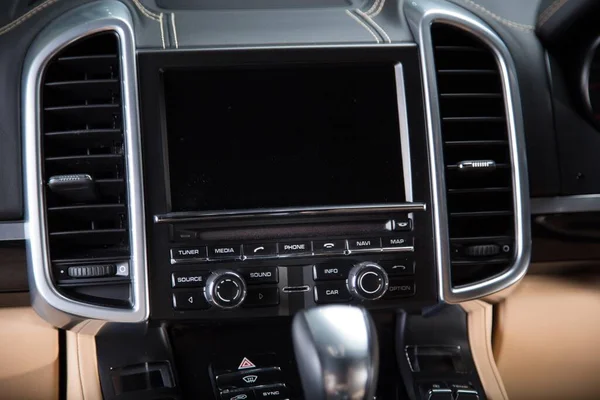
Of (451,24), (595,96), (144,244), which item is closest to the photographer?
(144,244)

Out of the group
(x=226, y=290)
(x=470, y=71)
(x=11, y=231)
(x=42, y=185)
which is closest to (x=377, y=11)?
(x=470, y=71)

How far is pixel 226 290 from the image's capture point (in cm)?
182

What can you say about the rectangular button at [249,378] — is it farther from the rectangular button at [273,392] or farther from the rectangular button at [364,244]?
the rectangular button at [364,244]

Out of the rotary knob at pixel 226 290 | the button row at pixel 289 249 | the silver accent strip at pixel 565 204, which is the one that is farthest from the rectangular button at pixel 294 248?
the silver accent strip at pixel 565 204

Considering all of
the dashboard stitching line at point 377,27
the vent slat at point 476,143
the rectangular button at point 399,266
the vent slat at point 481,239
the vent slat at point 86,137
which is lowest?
the rectangular button at point 399,266

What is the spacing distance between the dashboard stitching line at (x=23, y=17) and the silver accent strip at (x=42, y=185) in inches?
4.2

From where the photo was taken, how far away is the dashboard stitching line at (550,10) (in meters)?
2.12

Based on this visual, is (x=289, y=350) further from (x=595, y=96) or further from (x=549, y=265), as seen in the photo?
(x=595, y=96)

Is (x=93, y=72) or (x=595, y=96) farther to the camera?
(x=595, y=96)

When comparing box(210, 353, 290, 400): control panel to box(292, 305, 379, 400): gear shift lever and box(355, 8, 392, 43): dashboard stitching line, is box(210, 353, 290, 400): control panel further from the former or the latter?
box(355, 8, 392, 43): dashboard stitching line

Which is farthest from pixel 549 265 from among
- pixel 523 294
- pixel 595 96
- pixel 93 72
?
pixel 93 72

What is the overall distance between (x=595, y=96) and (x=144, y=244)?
107 cm

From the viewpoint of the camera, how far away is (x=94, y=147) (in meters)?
1.91

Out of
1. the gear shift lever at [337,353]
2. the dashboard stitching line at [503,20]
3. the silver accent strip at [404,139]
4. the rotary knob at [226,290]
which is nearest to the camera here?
the gear shift lever at [337,353]
